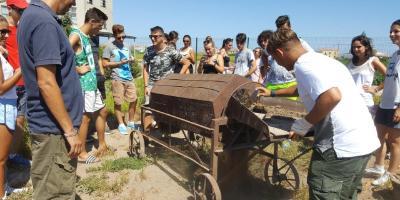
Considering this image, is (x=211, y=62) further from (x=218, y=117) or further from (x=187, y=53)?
(x=218, y=117)

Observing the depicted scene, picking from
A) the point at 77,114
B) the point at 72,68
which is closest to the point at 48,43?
the point at 72,68

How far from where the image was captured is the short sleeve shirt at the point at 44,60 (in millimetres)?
2322

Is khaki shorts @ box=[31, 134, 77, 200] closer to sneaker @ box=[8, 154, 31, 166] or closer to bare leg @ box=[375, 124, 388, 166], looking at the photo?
sneaker @ box=[8, 154, 31, 166]

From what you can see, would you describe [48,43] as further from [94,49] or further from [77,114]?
[94,49]

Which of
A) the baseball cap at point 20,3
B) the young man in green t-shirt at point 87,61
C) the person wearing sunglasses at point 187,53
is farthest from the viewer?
the person wearing sunglasses at point 187,53

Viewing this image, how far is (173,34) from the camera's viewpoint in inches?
363

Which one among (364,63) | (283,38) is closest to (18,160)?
(283,38)

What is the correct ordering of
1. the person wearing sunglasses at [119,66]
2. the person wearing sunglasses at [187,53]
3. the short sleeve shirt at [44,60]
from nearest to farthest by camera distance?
the short sleeve shirt at [44,60]
the person wearing sunglasses at [119,66]
the person wearing sunglasses at [187,53]

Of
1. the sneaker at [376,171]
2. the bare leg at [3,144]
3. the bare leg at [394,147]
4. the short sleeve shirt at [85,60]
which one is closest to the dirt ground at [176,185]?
the sneaker at [376,171]

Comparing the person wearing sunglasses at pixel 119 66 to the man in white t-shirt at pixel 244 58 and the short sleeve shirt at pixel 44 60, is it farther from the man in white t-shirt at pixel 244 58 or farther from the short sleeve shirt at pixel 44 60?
the short sleeve shirt at pixel 44 60

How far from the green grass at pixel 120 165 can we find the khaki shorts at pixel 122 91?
1.58 meters

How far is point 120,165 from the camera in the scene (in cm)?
541

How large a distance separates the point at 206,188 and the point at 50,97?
227 cm

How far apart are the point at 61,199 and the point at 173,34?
23.0 feet
